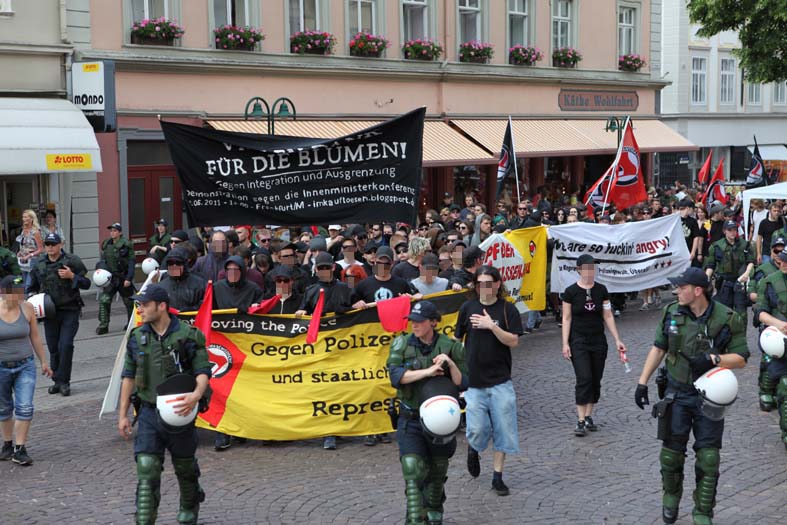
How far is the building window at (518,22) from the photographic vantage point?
29.6 metres

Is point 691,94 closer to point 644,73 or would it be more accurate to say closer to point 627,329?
point 644,73

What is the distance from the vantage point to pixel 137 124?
2112cm

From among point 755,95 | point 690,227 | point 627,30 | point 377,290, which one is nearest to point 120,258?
point 377,290

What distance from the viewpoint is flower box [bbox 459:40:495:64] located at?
28.0 metres

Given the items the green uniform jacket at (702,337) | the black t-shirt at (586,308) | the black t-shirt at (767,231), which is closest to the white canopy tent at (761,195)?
the black t-shirt at (767,231)

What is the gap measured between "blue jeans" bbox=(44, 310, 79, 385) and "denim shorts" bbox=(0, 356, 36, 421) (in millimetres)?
2428

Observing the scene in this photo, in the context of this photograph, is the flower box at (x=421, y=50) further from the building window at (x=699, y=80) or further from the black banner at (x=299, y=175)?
the building window at (x=699, y=80)

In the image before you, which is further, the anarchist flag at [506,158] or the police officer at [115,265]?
the anarchist flag at [506,158]

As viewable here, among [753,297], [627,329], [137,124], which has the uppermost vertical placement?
[137,124]

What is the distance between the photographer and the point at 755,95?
46438 millimetres

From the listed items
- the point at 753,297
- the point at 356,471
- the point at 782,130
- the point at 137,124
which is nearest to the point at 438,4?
the point at 137,124

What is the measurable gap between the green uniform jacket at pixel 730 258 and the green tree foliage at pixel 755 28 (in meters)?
16.5

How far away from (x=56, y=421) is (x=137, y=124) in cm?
1129

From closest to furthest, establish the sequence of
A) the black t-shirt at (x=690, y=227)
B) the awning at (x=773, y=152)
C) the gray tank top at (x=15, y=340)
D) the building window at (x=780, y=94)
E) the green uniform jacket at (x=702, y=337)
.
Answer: the green uniform jacket at (x=702, y=337), the gray tank top at (x=15, y=340), the black t-shirt at (x=690, y=227), the awning at (x=773, y=152), the building window at (x=780, y=94)
